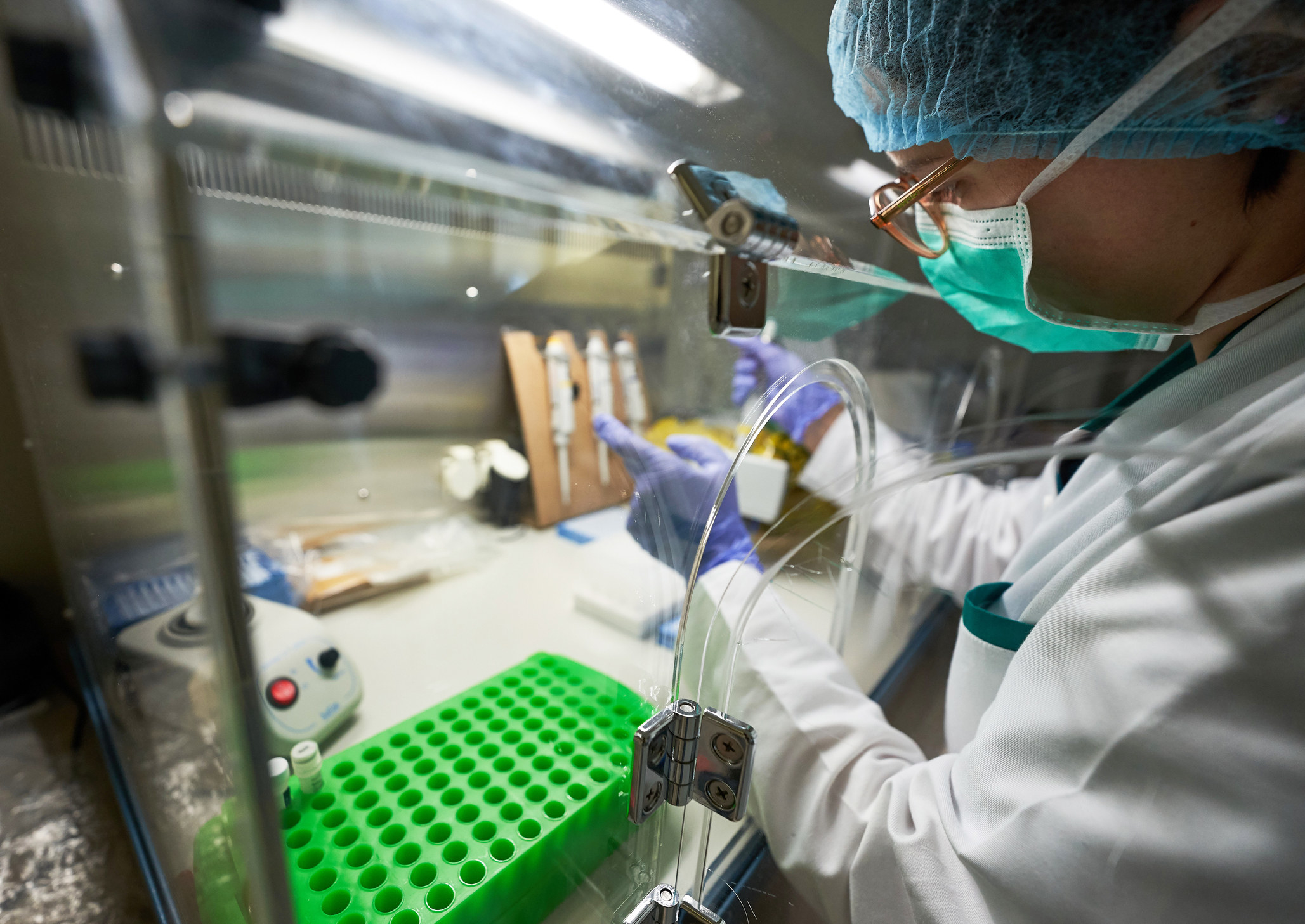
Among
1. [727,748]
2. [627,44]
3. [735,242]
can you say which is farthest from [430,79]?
[727,748]

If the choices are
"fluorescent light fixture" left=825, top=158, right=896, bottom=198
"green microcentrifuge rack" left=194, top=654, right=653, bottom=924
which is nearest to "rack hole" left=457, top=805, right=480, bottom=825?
"green microcentrifuge rack" left=194, top=654, right=653, bottom=924

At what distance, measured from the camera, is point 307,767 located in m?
0.55

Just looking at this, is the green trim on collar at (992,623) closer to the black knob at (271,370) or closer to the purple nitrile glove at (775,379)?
the purple nitrile glove at (775,379)

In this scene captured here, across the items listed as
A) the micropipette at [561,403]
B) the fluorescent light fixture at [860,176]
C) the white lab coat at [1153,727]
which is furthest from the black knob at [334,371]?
the fluorescent light fixture at [860,176]

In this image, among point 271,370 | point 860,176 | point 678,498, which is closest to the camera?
point 271,370

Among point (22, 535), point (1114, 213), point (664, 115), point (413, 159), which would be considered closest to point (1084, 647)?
point (1114, 213)

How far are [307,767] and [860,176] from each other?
101 cm

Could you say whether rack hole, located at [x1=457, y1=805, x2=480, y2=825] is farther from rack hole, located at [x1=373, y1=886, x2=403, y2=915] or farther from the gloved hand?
the gloved hand

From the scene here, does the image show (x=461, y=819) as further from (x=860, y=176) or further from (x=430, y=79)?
(x=860, y=176)

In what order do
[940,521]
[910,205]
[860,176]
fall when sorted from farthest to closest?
[940,521] < [860,176] < [910,205]

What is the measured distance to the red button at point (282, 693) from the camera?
2.02 feet

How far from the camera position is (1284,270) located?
0.42m

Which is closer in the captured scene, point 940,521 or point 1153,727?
point 1153,727

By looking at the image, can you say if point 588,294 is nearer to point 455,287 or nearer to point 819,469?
point 455,287
